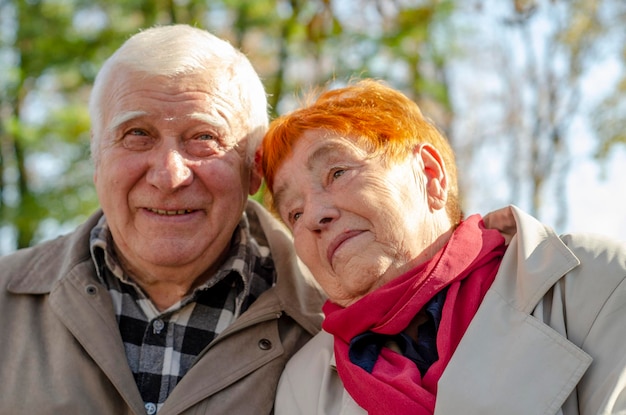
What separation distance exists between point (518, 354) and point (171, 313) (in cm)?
147

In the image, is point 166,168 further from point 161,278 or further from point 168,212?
point 161,278

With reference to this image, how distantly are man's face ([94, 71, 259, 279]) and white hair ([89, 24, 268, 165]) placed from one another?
5cm

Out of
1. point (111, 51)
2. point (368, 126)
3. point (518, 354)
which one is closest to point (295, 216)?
point (368, 126)

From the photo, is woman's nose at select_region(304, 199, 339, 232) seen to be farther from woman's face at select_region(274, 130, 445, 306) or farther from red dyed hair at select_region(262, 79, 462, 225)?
red dyed hair at select_region(262, 79, 462, 225)

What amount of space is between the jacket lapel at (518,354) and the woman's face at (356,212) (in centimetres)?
36

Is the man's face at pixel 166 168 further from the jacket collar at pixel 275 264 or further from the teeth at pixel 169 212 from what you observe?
the jacket collar at pixel 275 264

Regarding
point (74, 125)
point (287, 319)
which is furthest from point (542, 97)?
point (287, 319)

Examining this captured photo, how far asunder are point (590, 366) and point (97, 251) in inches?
81.8

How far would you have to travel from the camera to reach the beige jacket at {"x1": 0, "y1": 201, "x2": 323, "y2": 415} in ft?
9.18

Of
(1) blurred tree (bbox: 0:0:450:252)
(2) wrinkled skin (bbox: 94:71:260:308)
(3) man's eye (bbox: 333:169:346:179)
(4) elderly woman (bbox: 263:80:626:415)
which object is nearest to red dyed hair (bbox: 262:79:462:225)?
(4) elderly woman (bbox: 263:80:626:415)

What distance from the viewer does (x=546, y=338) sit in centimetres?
228

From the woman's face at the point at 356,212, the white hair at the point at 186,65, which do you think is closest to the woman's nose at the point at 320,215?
the woman's face at the point at 356,212

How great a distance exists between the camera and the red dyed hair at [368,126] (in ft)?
8.88

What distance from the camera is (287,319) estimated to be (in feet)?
10.5
